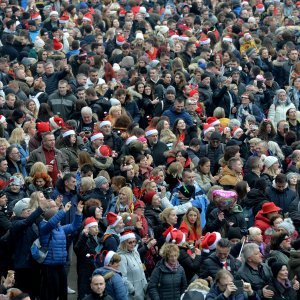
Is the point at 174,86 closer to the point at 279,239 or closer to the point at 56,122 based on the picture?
the point at 56,122

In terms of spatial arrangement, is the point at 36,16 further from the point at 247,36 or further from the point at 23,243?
the point at 23,243

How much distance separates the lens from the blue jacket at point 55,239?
1806 centimetres

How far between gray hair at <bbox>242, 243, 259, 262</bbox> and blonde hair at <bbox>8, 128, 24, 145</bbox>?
5.52 m

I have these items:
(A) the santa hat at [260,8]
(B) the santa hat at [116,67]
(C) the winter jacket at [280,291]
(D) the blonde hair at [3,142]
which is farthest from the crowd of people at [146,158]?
(A) the santa hat at [260,8]

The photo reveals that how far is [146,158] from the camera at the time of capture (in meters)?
21.3

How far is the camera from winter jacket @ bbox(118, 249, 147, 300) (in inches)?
696

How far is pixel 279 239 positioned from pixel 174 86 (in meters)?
8.10

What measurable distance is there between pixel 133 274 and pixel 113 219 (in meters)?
0.89

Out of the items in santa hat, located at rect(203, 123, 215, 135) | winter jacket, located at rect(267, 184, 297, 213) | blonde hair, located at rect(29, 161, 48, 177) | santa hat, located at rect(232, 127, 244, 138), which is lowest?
santa hat, located at rect(232, 127, 244, 138)

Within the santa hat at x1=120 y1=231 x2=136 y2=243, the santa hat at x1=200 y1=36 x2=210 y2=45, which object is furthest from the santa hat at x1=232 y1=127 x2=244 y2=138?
the santa hat at x1=200 y1=36 x2=210 y2=45

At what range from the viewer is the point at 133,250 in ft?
59.0

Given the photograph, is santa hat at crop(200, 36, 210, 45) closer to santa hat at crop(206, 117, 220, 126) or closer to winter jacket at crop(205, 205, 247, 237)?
santa hat at crop(206, 117, 220, 126)

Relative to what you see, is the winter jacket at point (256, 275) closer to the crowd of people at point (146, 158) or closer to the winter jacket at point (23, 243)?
the crowd of people at point (146, 158)

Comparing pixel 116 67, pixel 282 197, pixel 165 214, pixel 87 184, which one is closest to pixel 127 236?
pixel 165 214
